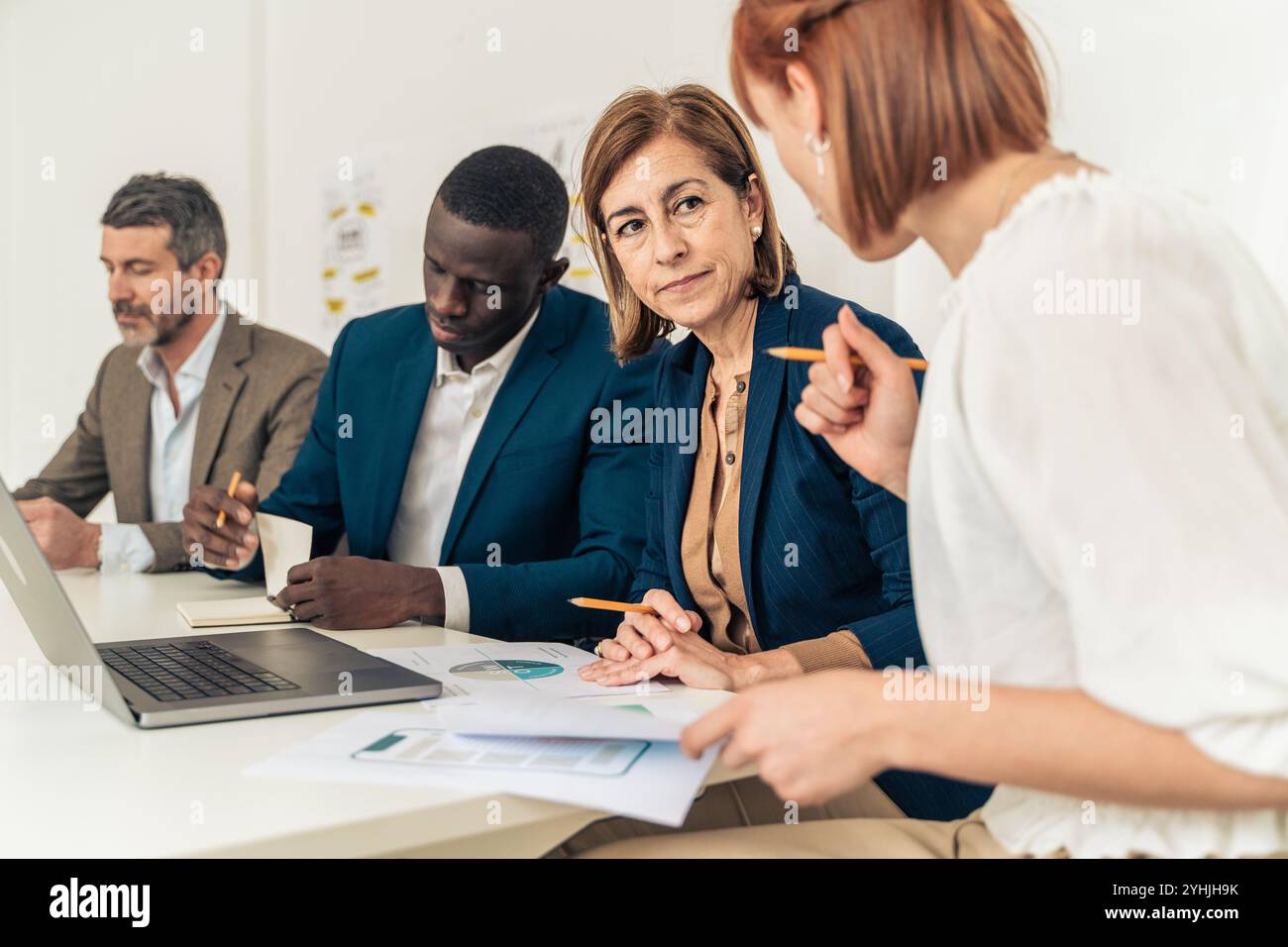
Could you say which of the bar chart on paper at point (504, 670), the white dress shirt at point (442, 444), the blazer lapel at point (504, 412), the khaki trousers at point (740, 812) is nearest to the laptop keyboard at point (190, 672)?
the bar chart on paper at point (504, 670)

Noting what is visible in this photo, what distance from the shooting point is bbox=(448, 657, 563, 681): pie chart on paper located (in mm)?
1222

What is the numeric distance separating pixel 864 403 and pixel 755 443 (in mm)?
468

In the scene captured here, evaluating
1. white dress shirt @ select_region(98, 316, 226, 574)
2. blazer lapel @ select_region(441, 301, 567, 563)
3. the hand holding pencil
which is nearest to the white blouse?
the hand holding pencil

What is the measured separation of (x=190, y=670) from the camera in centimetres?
117

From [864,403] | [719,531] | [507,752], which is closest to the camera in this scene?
[507,752]

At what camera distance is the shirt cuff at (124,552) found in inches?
88.7

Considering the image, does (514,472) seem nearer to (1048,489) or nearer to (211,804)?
(211,804)

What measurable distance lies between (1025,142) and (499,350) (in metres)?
1.44

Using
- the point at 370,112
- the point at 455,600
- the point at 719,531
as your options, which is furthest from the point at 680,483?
the point at 370,112

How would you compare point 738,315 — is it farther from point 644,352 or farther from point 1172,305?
point 1172,305

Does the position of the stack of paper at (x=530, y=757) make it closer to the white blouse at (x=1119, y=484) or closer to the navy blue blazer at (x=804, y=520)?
the white blouse at (x=1119, y=484)

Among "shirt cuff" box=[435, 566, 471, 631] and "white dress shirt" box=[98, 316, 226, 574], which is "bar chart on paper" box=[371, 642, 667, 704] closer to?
"shirt cuff" box=[435, 566, 471, 631]

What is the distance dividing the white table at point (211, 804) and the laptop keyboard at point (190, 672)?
68 mm
